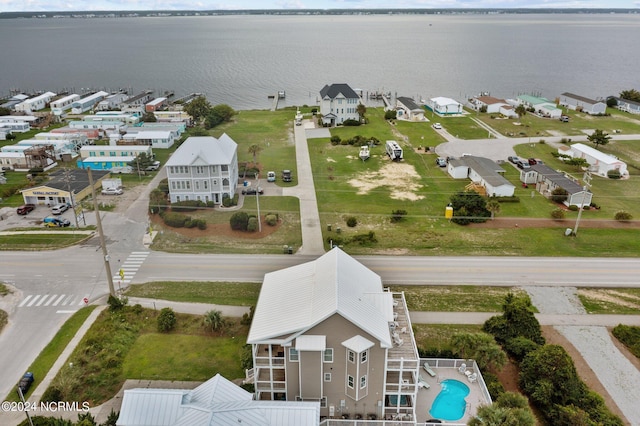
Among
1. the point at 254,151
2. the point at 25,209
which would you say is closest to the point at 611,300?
the point at 254,151

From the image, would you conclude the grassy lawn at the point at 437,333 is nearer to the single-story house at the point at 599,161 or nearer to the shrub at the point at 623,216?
the shrub at the point at 623,216

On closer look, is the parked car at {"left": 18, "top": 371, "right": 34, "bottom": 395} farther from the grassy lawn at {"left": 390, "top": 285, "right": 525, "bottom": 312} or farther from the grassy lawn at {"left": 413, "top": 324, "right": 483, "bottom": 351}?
the grassy lawn at {"left": 390, "top": 285, "right": 525, "bottom": 312}

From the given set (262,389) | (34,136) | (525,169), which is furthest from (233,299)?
(34,136)

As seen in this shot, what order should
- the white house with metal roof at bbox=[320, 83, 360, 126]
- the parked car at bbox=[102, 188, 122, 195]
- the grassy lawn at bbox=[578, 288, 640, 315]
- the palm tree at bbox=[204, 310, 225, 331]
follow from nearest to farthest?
the palm tree at bbox=[204, 310, 225, 331], the grassy lawn at bbox=[578, 288, 640, 315], the parked car at bbox=[102, 188, 122, 195], the white house with metal roof at bbox=[320, 83, 360, 126]

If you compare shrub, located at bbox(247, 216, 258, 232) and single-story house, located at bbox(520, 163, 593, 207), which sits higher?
single-story house, located at bbox(520, 163, 593, 207)

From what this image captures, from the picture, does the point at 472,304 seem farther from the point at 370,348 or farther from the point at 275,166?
the point at 275,166

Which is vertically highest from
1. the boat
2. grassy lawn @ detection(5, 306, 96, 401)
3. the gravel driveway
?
the boat

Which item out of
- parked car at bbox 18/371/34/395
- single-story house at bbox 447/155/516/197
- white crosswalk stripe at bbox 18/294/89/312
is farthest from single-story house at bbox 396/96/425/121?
parked car at bbox 18/371/34/395
